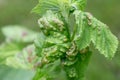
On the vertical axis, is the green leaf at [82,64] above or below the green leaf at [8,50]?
above

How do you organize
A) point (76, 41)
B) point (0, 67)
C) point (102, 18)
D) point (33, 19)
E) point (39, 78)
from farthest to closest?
point (33, 19), point (102, 18), point (0, 67), point (39, 78), point (76, 41)

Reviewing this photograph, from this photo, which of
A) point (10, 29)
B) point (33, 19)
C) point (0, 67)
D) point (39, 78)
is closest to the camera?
point (39, 78)

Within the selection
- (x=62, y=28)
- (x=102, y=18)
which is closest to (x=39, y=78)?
(x=62, y=28)

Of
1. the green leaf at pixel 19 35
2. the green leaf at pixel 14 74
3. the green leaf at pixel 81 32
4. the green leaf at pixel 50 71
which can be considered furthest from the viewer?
the green leaf at pixel 19 35

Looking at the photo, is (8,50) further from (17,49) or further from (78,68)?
(78,68)

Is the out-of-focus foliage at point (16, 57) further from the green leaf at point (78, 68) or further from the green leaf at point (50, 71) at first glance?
the green leaf at point (78, 68)

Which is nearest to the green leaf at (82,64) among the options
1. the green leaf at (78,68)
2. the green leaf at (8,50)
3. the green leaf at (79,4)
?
the green leaf at (78,68)

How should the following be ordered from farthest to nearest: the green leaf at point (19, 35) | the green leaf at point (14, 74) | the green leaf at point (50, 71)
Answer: the green leaf at point (19, 35) < the green leaf at point (14, 74) < the green leaf at point (50, 71)

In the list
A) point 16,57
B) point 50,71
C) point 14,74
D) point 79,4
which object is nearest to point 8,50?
point 16,57

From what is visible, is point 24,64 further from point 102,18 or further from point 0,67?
point 102,18
